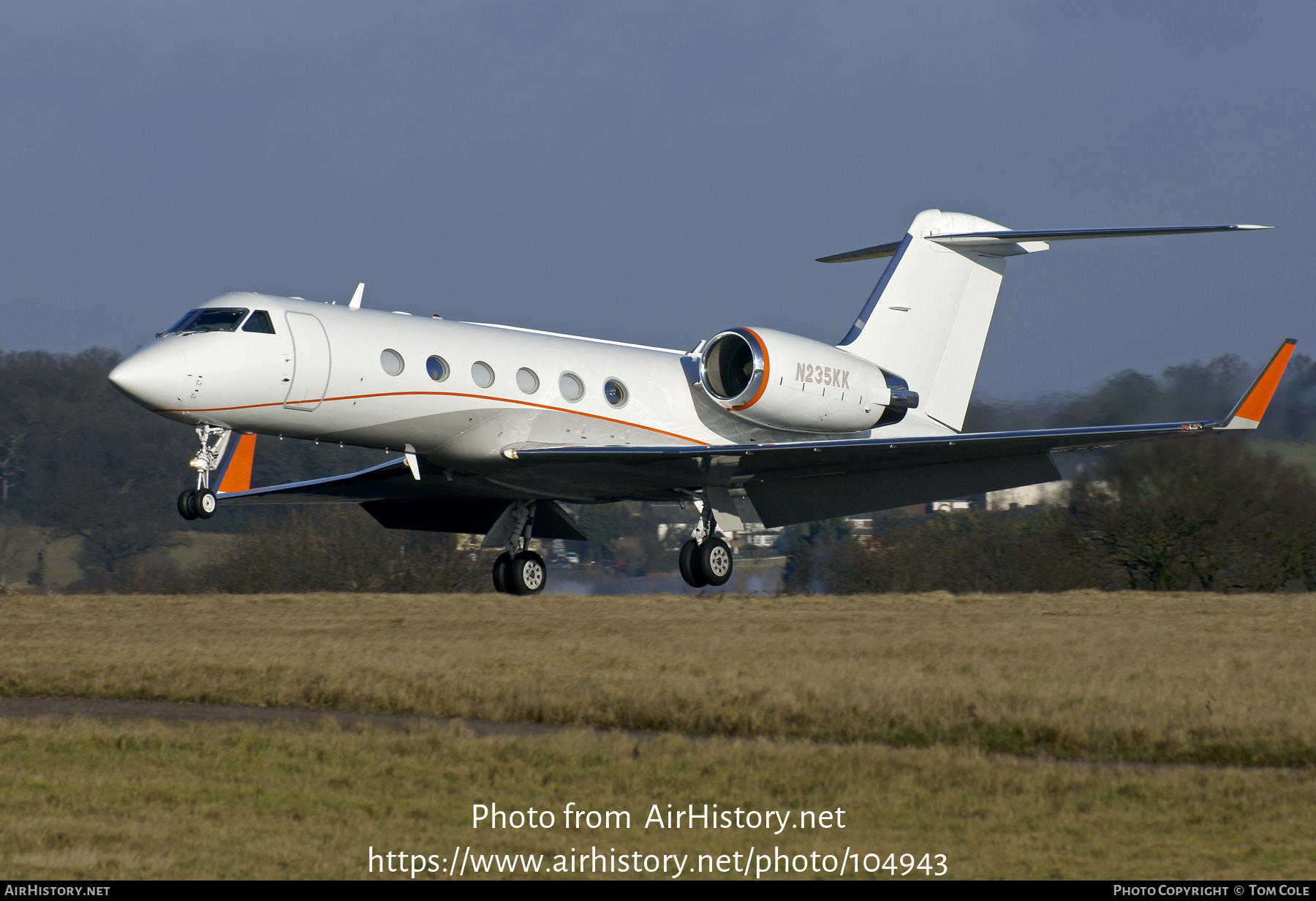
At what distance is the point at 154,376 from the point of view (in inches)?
606

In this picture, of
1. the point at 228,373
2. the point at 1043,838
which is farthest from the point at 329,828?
the point at 228,373

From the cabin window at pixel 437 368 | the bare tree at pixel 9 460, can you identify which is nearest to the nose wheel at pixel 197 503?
the cabin window at pixel 437 368

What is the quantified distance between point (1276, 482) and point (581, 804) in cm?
2858

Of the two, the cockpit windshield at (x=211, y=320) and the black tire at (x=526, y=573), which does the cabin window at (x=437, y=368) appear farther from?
the black tire at (x=526, y=573)

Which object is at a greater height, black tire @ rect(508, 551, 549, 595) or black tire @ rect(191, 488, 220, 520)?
black tire @ rect(191, 488, 220, 520)

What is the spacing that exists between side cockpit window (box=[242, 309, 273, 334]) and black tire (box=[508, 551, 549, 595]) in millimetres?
6795

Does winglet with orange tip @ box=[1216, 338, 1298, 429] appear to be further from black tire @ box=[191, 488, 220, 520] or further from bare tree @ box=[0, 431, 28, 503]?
bare tree @ box=[0, 431, 28, 503]

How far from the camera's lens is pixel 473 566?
147 feet

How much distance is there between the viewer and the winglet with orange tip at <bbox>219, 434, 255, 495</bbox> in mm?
22406

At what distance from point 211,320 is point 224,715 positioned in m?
6.26

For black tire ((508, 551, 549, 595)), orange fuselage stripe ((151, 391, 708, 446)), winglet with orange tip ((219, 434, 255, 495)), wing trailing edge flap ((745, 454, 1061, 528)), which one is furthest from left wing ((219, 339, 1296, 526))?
black tire ((508, 551, 549, 595))

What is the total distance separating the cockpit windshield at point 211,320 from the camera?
52.7 ft

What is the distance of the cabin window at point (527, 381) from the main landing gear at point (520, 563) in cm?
369

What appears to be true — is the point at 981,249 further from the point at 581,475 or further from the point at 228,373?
the point at 228,373
